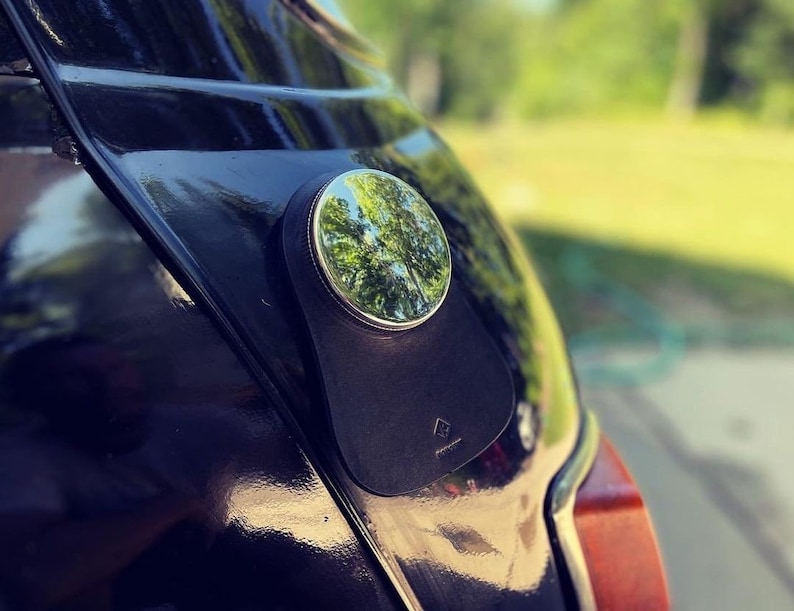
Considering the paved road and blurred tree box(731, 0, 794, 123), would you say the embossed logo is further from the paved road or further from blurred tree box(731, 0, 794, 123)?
blurred tree box(731, 0, 794, 123)

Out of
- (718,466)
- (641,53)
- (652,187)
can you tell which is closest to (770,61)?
(641,53)

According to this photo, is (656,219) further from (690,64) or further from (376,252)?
(690,64)

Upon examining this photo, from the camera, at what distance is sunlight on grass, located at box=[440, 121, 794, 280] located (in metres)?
6.24

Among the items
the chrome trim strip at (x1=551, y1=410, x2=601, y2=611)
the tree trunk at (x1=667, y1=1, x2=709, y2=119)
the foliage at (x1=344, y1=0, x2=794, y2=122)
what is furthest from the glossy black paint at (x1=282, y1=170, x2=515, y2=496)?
the tree trunk at (x1=667, y1=1, x2=709, y2=119)

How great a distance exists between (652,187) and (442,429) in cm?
826

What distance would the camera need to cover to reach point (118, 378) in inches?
36.3

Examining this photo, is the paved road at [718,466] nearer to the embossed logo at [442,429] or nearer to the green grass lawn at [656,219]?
the green grass lawn at [656,219]

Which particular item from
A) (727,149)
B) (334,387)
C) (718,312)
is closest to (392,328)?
(334,387)

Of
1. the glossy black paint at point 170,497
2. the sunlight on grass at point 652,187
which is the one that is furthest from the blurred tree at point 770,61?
the glossy black paint at point 170,497

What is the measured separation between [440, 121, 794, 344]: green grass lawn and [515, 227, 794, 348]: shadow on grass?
1cm

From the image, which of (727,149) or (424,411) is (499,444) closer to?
(424,411)

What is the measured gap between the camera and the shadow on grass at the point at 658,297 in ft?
14.2

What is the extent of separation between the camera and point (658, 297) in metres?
4.84

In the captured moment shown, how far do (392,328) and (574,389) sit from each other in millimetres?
519
